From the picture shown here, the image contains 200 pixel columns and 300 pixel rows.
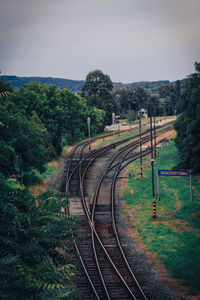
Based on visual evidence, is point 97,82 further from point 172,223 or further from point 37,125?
point 172,223

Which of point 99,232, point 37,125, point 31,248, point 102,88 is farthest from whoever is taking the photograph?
point 102,88

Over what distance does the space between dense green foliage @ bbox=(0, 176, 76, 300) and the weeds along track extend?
4.20ft

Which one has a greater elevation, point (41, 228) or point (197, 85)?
point (197, 85)

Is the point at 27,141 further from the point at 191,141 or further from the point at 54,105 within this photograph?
the point at 54,105

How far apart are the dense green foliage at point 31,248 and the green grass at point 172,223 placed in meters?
7.60

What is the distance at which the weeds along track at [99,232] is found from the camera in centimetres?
1415

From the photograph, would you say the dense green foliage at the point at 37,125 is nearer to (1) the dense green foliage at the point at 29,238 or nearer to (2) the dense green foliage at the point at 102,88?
(1) the dense green foliage at the point at 29,238

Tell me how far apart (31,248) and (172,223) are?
15.2m

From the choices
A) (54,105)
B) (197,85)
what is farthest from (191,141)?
(54,105)

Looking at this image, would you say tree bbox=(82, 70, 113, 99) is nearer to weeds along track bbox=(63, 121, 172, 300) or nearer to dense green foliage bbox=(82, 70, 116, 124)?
dense green foliage bbox=(82, 70, 116, 124)

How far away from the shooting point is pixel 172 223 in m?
21.9

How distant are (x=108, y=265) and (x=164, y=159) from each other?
89.1 feet

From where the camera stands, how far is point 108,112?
276ft

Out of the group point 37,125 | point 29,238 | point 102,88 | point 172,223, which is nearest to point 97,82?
point 102,88
